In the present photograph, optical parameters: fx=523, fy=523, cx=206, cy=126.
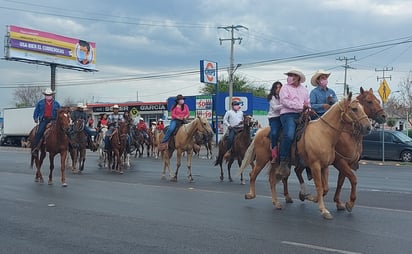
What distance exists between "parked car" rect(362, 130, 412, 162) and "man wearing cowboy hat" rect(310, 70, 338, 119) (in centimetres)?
1704

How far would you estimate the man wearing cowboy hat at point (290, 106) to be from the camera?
30.7 ft

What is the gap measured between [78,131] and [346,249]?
13.4 m

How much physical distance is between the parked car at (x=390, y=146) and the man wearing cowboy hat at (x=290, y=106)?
18.0 m

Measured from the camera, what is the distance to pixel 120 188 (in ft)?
43.7

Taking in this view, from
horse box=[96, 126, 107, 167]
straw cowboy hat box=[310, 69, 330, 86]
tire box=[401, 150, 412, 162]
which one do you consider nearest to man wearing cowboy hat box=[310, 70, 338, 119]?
straw cowboy hat box=[310, 69, 330, 86]

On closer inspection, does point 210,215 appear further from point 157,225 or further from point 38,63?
point 38,63

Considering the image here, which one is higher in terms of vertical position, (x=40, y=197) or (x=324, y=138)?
(x=324, y=138)

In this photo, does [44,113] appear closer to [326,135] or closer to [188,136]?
[188,136]

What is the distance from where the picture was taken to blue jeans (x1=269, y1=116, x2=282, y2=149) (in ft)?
32.0

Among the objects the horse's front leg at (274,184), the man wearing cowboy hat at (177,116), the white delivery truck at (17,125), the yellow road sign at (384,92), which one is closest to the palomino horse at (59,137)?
the man wearing cowboy hat at (177,116)

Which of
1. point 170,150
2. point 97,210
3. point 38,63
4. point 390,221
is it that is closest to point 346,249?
point 390,221

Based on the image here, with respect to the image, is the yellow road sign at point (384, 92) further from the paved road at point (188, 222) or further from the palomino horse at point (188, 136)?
the palomino horse at point (188, 136)

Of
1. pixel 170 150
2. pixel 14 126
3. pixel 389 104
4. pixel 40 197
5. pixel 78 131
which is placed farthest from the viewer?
pixel 389 104

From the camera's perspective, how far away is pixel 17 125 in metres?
52.6
